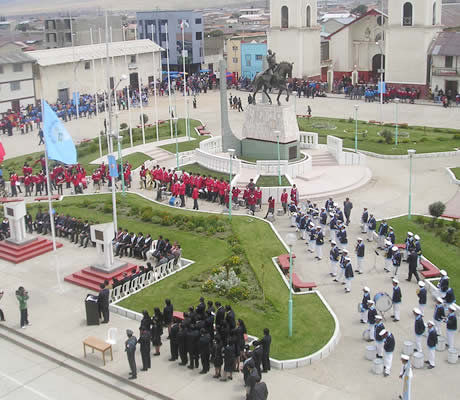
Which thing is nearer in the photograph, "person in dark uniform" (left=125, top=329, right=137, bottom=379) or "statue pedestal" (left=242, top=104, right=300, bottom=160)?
"person in dark uniform" (left=125, top=329, right=137, bottom=379)

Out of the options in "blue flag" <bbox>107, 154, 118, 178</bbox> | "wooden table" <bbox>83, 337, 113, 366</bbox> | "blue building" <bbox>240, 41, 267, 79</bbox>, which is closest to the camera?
"wooden table" <bbox>83, 337, 113, 366</bbox>

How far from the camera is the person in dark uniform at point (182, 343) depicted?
19.7m

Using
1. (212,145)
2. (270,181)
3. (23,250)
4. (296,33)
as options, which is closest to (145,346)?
(23,250)

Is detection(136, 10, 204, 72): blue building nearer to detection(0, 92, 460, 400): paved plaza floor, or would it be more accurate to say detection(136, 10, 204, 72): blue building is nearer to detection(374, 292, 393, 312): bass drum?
detection(0, 92, 460, 400): paved plaza floor

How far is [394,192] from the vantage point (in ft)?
122

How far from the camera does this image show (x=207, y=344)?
19328 mm

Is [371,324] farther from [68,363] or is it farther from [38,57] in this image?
[38,57]

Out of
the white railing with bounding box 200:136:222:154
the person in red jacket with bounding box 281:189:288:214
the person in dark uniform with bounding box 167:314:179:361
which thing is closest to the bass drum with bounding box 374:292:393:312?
the person in dark uniform with bounding box 167:314:179:361

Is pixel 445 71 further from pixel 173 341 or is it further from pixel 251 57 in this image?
pixel 173 341

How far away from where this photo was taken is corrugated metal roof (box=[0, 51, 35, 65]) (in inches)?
2396

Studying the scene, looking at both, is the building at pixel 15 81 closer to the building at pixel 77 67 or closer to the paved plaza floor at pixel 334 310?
the building at pixel 77 67

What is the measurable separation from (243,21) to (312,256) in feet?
459

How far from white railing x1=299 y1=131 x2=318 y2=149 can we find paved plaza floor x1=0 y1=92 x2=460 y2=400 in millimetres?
7324

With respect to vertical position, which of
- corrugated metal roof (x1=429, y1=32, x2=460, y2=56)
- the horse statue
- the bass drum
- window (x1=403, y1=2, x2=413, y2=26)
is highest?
window (x1=403, y1=2, x2=413, y2=26)
